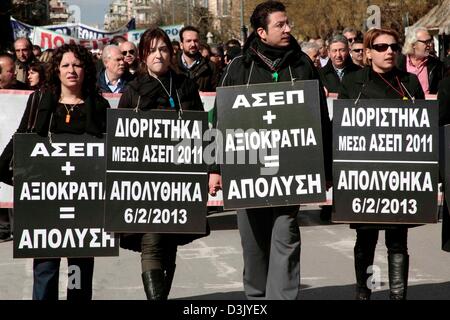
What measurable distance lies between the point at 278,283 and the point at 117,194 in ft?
3.72

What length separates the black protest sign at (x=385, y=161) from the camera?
6883mm

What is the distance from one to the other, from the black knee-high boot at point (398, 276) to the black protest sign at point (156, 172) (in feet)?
4.38

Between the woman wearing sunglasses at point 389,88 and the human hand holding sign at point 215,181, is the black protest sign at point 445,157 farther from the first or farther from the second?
the human hand holding sign at point 215,181

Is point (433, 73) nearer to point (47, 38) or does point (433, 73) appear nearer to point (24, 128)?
point (24, 128)

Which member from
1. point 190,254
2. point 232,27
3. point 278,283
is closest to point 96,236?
point 278,283

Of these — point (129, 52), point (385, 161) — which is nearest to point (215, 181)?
point (385, 161)

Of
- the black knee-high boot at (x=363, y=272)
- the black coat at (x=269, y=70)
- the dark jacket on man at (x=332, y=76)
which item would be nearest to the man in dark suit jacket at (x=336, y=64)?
the dark jacket on man at (x=332, y=76)

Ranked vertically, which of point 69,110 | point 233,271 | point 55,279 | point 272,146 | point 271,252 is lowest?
point 233,271

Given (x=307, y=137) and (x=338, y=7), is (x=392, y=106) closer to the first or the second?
(x=307, y=137)

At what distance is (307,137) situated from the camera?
21.4ft

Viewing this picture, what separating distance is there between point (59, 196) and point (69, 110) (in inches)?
21.1

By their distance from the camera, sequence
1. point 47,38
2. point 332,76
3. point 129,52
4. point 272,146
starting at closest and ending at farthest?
Result: point 272,146 → point 332,76 → point 129,52 → point 47,38

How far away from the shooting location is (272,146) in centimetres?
650

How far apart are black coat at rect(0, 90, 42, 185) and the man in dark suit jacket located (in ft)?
18.8
